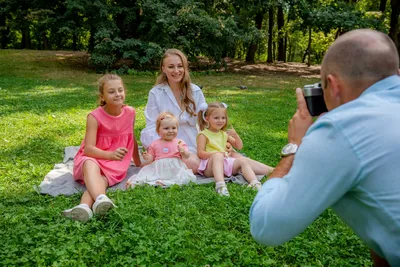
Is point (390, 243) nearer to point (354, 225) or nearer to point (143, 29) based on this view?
point (354, 225)

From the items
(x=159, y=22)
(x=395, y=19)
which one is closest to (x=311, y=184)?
(x=159, y=22)

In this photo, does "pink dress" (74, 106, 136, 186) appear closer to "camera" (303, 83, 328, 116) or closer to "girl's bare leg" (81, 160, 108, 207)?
"girl's bare leg" (81, 160, 108, 207)

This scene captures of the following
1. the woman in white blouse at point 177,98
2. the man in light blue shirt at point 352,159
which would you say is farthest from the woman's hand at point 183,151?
the man in light blue shirt at point 352,159

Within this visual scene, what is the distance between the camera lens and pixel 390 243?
133 cm

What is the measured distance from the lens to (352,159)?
47.9 inches

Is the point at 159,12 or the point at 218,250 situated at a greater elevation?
the point at 159,12

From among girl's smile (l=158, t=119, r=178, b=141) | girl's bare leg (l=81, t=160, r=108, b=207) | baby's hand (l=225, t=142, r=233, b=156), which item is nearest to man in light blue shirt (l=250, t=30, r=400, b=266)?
girl's bare leg (l=81, t=160, r=108, b=207)

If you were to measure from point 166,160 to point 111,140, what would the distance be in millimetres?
634

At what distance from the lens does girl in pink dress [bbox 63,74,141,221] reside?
12.7 feet

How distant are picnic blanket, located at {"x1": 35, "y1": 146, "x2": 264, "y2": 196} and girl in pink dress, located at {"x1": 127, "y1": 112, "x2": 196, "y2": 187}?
17cm

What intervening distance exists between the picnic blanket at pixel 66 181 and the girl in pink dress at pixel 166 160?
168 millimetres

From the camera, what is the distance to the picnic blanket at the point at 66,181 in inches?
154

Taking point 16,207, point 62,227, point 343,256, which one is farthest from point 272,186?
point 16,207

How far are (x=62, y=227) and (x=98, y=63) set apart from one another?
11511 millimetres
